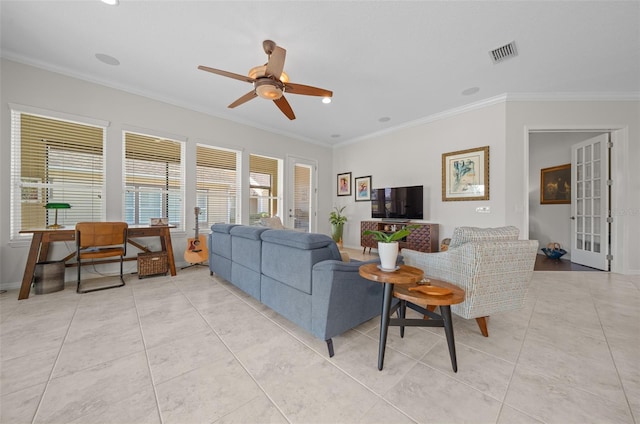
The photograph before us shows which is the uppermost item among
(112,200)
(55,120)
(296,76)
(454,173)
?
(296,76)

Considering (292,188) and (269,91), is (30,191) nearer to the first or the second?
(269,91)

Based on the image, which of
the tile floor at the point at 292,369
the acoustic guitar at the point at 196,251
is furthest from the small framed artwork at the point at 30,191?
the acoustic guitar at the point at 196,251

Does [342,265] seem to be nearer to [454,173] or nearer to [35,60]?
[454,173]

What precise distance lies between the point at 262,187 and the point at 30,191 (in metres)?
3.35

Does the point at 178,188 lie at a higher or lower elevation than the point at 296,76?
lower

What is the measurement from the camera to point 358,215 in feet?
19.5

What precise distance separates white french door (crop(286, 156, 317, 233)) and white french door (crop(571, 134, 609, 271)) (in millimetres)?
5280

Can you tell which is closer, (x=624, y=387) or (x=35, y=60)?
(x=624, y=387)

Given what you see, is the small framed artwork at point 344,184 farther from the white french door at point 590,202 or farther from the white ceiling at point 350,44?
the white french door at point 590,202

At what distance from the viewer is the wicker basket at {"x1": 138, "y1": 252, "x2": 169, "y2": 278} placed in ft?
10.9

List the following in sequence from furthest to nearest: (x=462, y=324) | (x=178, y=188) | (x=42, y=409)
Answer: (x=178, y=188), (x=462, y=324), (x=42, y=409)

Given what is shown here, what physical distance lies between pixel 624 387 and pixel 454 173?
3.46m

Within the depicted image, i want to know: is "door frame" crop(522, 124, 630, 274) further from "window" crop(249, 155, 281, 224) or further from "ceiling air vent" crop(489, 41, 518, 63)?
"window" crop(249, 155, 281, 224)

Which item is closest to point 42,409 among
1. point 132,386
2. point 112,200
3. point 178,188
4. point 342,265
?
point 132,386
